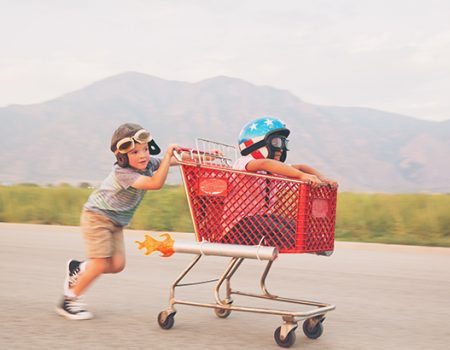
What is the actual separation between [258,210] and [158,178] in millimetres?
693

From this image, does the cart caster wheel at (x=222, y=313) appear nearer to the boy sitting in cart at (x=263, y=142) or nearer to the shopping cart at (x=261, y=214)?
the shopping cart at (x=261, y=214)

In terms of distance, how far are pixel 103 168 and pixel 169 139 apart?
16.6 meters

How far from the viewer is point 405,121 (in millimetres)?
129875

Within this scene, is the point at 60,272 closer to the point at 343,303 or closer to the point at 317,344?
the point at 343,303

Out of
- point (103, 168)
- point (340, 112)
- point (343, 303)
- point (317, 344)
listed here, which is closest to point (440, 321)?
point (343, 303)

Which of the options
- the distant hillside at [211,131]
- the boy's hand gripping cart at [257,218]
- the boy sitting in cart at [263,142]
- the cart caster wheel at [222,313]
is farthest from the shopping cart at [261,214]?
the distant hillside at [211,131]

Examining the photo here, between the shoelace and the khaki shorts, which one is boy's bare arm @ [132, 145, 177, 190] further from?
the shoelace

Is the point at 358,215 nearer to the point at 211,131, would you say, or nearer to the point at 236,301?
the point at 236,301

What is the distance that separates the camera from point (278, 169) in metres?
5.05

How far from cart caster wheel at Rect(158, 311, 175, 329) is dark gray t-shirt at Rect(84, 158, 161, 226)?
28.6 inches

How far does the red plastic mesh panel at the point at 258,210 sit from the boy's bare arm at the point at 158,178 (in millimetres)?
127

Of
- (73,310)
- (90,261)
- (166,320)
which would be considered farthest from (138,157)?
(73,310)

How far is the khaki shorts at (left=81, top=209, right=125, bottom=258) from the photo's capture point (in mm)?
5816

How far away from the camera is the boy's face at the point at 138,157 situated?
5.63 m
